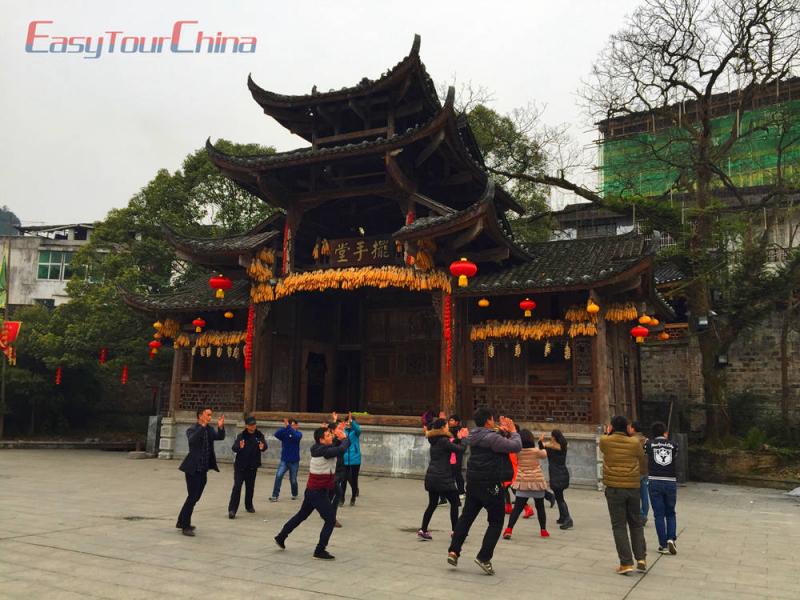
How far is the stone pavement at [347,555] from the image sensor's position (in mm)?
5254

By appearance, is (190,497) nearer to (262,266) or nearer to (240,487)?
(240,487)

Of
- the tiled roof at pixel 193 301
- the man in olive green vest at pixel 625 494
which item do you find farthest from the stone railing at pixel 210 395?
the man in olive green vest at pixel 625 494

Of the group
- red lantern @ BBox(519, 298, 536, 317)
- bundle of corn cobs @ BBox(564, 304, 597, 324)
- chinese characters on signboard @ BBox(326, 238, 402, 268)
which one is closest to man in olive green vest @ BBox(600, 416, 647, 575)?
bundle of corn cobs @ BBox(564, 304, 597, 324)

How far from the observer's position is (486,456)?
5949mm

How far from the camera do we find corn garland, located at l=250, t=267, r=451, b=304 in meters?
14.3

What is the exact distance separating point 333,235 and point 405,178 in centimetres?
411

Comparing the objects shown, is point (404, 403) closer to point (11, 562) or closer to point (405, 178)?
point (405, 178)

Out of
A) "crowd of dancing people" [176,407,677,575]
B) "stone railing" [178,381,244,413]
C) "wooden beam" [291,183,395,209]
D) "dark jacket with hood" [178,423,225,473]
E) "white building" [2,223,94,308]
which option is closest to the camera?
"crowd of dancing people" [176,407,677,575]

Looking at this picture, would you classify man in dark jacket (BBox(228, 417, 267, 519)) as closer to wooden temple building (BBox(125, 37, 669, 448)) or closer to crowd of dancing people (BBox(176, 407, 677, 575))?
crowd of dancing people (BBox(176, 407, 677, 575))

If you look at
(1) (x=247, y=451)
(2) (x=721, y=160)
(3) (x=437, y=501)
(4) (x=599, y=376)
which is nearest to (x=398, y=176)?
(4) (x=599, y=376)

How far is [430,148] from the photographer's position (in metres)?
14.8

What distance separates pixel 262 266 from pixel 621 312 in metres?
8.85

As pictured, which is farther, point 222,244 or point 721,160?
point 721,160

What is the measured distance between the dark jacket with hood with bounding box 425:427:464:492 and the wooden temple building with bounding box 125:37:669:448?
266 inches
